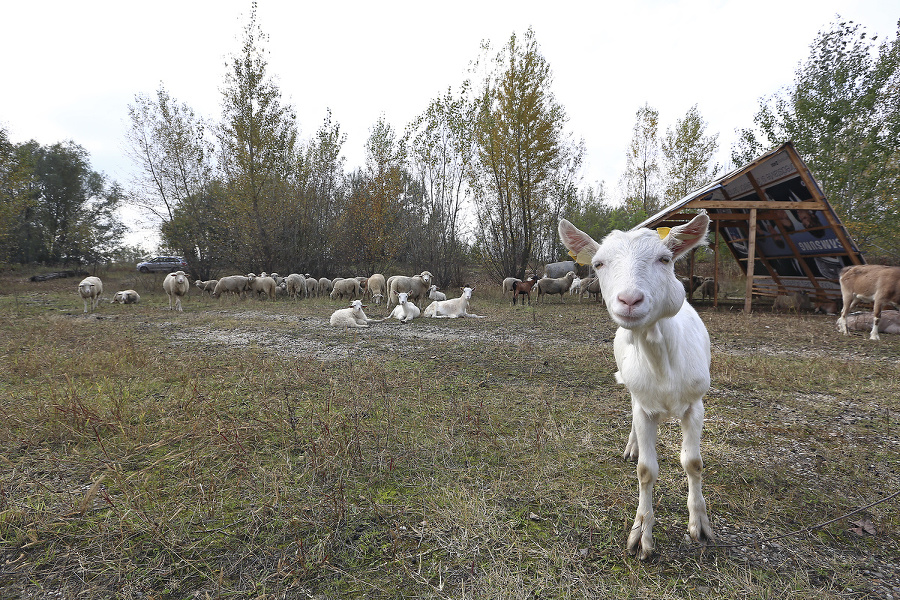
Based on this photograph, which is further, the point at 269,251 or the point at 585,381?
the point at 269,251

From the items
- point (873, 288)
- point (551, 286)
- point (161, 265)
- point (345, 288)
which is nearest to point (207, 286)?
point (345, 288)

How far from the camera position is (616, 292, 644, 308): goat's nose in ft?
5.51

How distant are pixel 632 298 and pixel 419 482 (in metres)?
2.05

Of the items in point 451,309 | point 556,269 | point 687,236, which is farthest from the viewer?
point 556,269

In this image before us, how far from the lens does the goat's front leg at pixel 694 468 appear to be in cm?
210

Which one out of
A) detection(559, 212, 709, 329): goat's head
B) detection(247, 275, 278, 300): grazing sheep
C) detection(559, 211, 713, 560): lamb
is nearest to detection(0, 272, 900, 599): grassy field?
detection(559, 211, 713, 560): lamb

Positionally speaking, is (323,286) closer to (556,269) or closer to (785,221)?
(556,269)

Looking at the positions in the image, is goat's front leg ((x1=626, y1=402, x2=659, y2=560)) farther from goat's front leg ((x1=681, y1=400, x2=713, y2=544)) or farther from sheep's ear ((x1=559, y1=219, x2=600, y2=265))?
sheep's ear ((x1=559, y1=219, x2=600, y2=265))

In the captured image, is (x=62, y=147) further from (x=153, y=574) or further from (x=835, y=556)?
(x=835, y=556)

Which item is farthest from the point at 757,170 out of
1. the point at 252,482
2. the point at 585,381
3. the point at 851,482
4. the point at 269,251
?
the point at 269,251

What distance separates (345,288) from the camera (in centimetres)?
1725

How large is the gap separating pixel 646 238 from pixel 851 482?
8.63 ft

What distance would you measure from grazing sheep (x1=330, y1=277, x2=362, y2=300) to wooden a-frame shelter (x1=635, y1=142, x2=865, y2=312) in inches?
487

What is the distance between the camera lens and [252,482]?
264 centimetres
